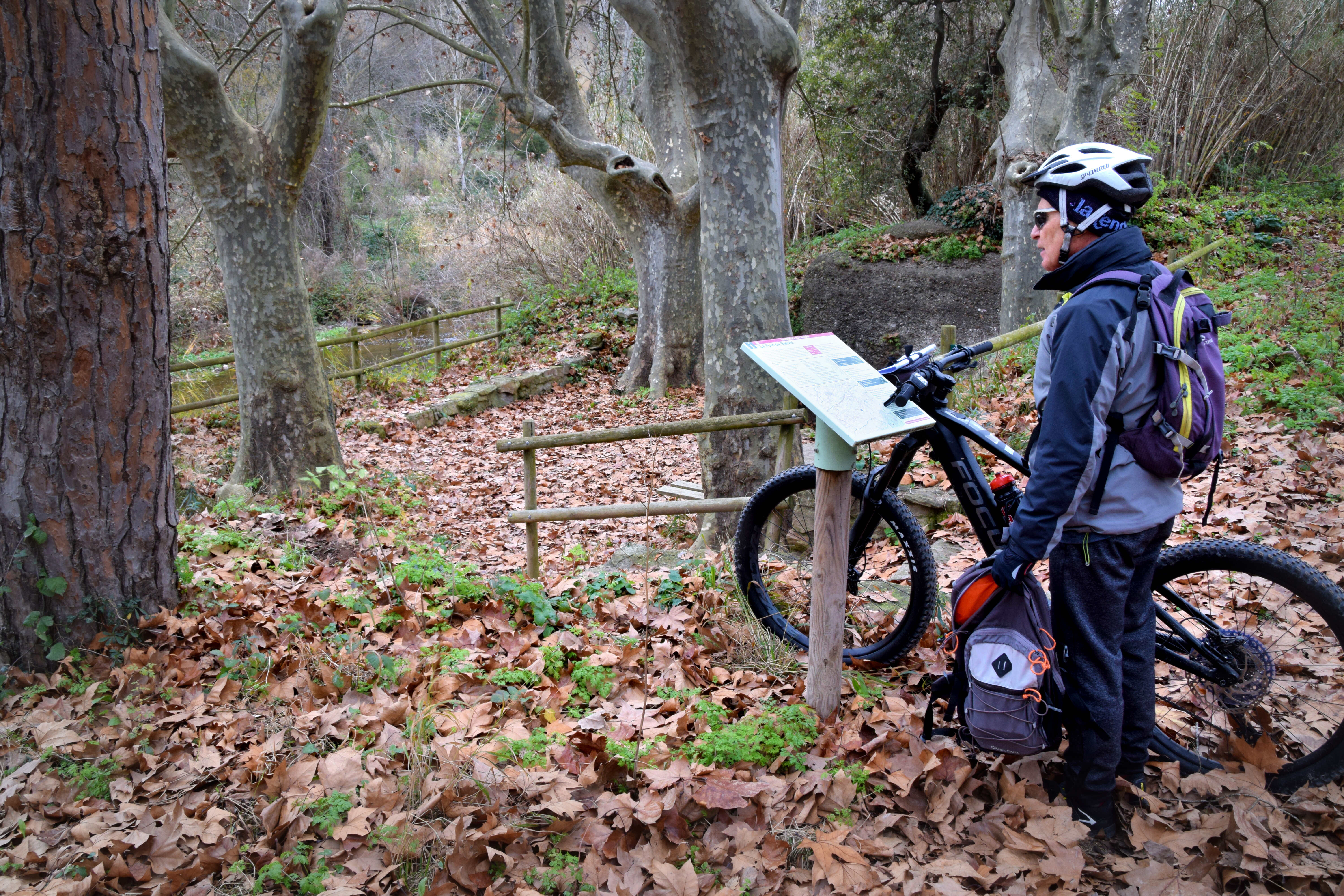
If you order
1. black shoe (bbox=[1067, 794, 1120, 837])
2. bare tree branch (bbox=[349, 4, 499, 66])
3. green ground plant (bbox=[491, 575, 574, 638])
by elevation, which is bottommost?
black shoe (bbox=[1067, 794, 1120, 837])

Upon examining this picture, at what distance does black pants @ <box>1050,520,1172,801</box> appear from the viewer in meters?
2.41

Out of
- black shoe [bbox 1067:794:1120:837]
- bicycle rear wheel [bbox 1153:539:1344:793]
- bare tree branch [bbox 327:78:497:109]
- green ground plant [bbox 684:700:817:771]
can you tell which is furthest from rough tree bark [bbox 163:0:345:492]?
bicycle rear wheel [bbox 1153:539:1344:793]

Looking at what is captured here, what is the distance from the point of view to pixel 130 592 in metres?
3.45

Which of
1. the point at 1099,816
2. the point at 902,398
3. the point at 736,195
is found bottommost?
the point at 1099,816

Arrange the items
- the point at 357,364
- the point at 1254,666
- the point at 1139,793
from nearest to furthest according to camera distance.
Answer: the point at 1139,793 < the point at 1254,666 < the point at 357,364

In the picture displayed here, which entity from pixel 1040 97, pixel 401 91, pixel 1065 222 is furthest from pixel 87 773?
pixel 1040 97

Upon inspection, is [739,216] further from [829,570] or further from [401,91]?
[401,91]

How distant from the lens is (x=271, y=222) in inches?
263

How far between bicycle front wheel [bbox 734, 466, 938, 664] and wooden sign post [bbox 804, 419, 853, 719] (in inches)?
3.3

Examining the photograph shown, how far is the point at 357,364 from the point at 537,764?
33.2ft

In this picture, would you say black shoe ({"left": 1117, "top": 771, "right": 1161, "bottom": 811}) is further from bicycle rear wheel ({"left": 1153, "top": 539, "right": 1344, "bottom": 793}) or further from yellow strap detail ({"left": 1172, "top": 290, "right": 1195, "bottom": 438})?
yellow strap detail ({"left": 1172, "top": 290, "right": 1195, "bottom": 438})

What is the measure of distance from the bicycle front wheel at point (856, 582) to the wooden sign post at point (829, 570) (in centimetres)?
8

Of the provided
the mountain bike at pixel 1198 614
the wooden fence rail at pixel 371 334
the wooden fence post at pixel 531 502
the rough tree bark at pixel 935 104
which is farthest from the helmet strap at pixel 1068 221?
the rough tree bark at pixel 935 104

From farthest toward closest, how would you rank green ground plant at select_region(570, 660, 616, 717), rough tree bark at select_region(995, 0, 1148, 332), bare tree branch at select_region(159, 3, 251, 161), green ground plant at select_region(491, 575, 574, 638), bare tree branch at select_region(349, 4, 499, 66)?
rough tree bark at select_region(995, 0, 1148, 332), bare tree branch at select_region(349, 4, 499, 66), bare tree branch at select_region(159, 3, 251, 161), green ground plant at select_region(491, 575, 574, 638), green ground plant at select_region(570, 660, 616, 717)
